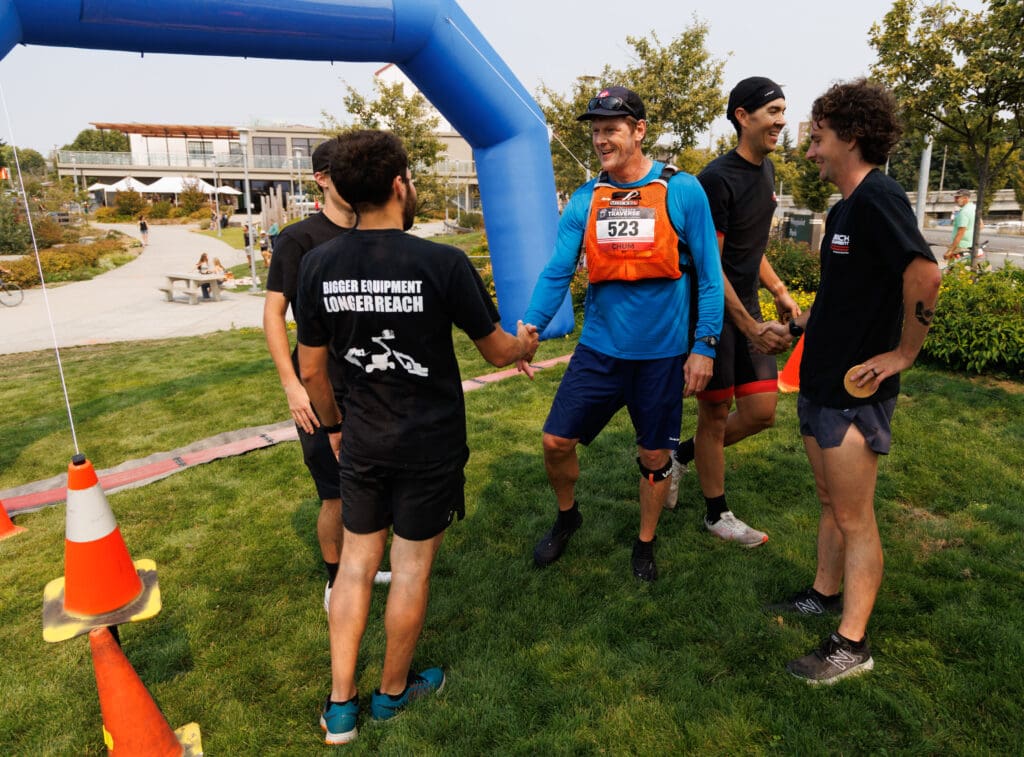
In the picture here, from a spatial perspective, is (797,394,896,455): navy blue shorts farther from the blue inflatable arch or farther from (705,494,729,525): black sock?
the blue inflatable arch

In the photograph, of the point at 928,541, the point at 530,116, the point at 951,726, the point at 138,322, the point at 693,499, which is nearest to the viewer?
the point at 951,726

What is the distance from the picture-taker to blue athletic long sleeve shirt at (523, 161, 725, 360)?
3104 millimetres

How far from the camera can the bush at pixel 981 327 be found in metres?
6.36

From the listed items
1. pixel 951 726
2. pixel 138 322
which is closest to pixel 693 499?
pixel 951 726

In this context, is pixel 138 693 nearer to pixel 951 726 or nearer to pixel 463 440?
pixel 463 440

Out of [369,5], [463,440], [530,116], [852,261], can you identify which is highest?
[369,5]

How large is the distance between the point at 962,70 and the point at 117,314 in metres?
17.0

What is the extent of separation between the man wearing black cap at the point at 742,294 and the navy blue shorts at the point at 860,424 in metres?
0.68

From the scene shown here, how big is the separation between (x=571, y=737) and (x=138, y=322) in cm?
1494

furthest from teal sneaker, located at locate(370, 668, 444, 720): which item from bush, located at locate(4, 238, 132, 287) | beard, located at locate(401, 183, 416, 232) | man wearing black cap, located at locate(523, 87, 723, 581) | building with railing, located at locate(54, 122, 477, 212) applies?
building with railing, located at locate(54, 122, 477, 212)

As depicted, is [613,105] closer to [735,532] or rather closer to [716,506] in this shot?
[716,506]

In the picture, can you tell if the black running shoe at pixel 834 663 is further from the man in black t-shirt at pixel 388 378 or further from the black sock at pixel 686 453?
the black sock at pixel 686 453

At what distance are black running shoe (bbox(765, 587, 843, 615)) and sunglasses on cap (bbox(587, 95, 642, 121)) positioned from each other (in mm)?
2356

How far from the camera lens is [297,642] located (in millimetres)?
3029
